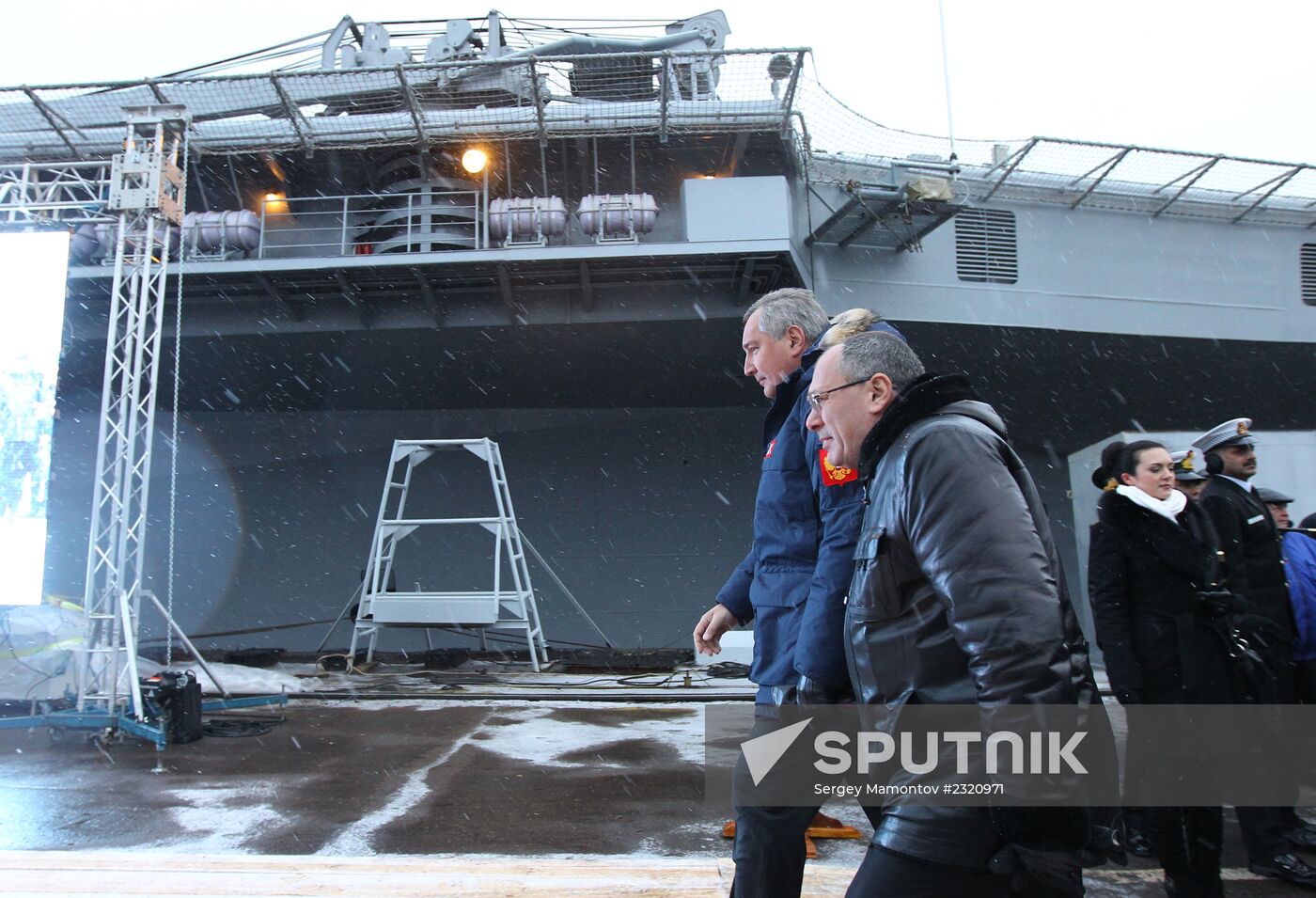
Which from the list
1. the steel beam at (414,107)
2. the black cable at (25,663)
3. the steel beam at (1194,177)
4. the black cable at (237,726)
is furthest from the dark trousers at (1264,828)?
the steel beam at (1194,177)

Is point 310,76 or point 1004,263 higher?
point 310,76

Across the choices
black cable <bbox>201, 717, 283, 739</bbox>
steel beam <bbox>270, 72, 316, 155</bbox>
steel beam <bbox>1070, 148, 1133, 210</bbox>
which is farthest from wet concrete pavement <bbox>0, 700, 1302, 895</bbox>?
steel beam <bbox>1070, 148, 1133, 210</bbox>

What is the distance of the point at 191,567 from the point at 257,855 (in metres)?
11.0

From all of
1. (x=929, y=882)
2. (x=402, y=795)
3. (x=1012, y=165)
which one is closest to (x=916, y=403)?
(x=929, y=882)

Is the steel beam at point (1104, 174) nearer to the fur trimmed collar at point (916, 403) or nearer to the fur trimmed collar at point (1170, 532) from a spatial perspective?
the fur trimmed collar at point (1170, 532)

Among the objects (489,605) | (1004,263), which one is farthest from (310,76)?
(1004,263)

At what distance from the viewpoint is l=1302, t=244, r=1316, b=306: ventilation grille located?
1172 centimetres

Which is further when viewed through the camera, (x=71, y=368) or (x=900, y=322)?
(x=71, y=368)

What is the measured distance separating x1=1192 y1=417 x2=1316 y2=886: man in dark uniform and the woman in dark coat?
370 millimetres

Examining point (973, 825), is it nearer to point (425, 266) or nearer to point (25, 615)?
point (25, 615)

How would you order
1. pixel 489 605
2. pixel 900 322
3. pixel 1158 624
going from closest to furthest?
pixel 1158 624 → pixel 489 605 → pixel 900 322

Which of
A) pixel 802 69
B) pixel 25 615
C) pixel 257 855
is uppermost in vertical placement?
pixel 802 69

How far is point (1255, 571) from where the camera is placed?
353 centimetres

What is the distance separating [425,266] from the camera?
31.1 feet
